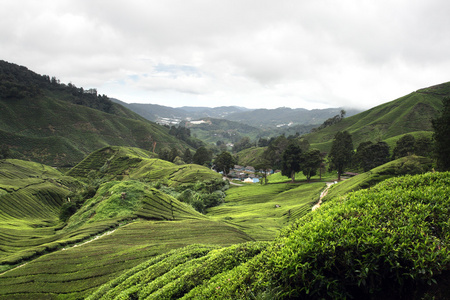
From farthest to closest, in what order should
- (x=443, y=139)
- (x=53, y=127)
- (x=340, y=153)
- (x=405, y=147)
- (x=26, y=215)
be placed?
(x=53, y=127) → (x=340, y=153) → (x=405, y=147) → (x=26, y=215) → (x=443, y=139)

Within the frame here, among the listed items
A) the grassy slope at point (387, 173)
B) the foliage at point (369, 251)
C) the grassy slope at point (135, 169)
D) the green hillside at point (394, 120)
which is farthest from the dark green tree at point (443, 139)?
the green hillside at point (394, 120)

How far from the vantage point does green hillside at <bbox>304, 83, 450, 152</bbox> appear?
113 m

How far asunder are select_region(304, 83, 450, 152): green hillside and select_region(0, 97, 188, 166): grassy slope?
4885 inches

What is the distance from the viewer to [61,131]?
138875mm

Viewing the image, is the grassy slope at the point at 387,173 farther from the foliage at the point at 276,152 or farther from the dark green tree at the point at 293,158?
the foliage at the point at 276,152

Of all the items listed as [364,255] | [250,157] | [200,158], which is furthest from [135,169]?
[364,255]

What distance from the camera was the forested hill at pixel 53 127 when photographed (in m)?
118

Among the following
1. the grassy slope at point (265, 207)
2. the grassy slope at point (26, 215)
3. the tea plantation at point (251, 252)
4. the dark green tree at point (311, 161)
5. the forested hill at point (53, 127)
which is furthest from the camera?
the forested hill at point (53, 127)

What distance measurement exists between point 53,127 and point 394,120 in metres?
208

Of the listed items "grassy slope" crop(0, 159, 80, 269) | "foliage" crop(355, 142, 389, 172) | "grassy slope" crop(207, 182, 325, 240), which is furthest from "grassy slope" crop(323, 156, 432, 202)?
"grassy slope" crop(0, 159, 80, 269)

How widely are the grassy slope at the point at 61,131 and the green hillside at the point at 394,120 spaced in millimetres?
124087

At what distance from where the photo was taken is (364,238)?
17.7ft

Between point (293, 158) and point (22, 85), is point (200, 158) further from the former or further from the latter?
point (22, 85)

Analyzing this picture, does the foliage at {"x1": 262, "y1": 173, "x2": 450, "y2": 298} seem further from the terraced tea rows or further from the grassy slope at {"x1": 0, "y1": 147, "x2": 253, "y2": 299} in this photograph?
the grassy slope at {"x1": 0, "y1": 147, "x2": 253, "y2": 299}
